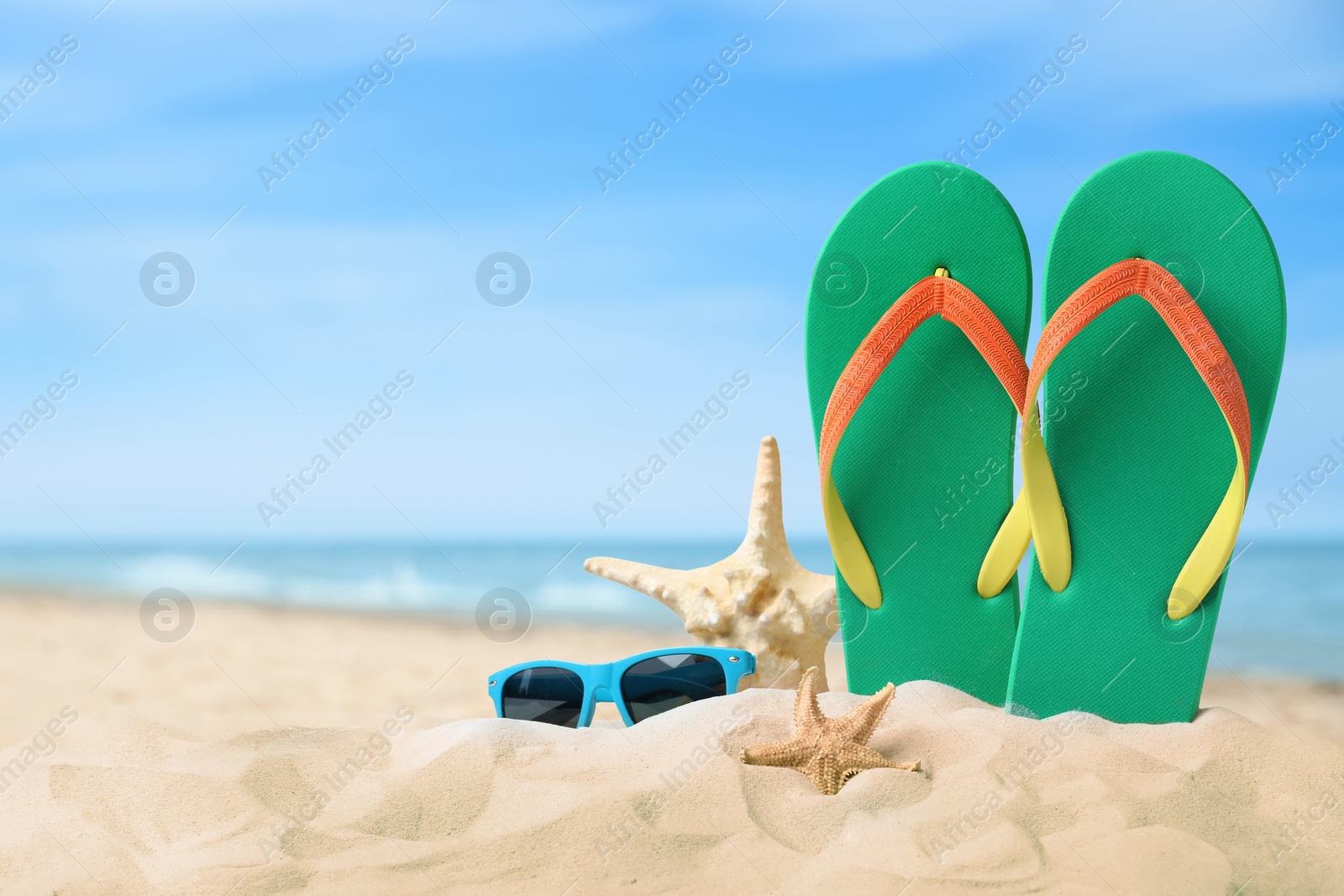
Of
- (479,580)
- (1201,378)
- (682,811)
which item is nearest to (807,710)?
(682,811)

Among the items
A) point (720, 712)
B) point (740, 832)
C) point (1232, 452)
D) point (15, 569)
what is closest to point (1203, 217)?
point (1232, 452)

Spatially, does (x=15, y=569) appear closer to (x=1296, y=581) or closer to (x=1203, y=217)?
(x=1203, y=217)

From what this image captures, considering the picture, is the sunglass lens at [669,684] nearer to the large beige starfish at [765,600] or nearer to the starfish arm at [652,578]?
the large beige starfish at [765,600]

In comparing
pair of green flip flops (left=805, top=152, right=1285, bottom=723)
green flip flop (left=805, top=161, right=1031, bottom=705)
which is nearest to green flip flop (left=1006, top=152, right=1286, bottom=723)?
pair of green flip flops (left=805, top=152, right=1285, bottom=723)

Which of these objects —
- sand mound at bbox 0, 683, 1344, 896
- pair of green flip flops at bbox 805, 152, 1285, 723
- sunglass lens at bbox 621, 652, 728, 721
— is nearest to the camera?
sand mound at bbox 0, 683, 1344, 896

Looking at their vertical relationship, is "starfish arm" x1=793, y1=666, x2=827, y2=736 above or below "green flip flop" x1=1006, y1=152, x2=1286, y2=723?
below

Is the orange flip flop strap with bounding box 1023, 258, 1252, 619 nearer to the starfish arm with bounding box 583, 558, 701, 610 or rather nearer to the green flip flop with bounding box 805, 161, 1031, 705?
the green flip flop with bounding box 805, 161, 1031, 705

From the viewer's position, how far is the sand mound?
150 centimetres

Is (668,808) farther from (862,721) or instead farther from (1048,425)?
(1048,425)

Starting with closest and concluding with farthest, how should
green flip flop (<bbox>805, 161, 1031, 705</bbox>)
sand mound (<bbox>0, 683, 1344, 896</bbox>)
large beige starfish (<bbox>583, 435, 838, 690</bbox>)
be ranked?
sand mound (<bbox>0, 683, 1344, 896</bbox>), green flip flop (<bbox>805, 161, 1031, 705</bbox>), large beige starfish (<bbox>583, 435, 838, 690</bbox>)

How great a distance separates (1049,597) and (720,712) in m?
0.93

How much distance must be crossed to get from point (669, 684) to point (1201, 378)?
1510mm

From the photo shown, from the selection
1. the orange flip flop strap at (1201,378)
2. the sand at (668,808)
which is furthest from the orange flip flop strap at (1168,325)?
the sand at (668,808)

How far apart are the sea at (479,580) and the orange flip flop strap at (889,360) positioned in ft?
16.9
